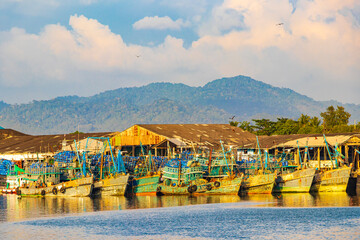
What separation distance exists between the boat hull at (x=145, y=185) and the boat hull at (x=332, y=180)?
65.8 feet

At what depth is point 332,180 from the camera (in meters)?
76.6

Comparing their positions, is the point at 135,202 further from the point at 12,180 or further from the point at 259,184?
the point at 12,180

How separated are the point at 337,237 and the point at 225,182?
2931 cm

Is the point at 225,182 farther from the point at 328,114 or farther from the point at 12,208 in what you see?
the point at 328,114

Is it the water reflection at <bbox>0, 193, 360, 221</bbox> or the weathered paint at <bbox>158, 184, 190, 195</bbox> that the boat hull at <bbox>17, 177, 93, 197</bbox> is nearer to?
the water reflection at <bbox>0, 193, 360, 221</bbox>

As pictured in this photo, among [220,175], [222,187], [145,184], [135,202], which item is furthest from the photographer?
[145,184]

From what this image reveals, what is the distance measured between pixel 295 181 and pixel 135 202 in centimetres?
2045

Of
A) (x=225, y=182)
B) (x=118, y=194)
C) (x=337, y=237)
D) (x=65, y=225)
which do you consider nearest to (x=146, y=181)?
(x=118, y=194)

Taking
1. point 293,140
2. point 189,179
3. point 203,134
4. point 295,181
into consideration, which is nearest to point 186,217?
point 189,179

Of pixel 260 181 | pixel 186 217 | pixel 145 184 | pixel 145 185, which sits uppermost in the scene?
pixel 145 184

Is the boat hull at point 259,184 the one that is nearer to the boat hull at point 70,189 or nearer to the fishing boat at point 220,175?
the fishing boat at point 220,175

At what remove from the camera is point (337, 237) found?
46625 mm

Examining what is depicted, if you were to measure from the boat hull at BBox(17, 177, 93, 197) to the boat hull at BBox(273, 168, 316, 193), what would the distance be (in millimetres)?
23901

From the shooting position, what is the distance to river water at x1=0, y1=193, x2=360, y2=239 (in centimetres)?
4991
